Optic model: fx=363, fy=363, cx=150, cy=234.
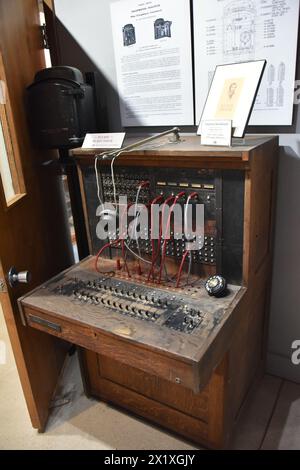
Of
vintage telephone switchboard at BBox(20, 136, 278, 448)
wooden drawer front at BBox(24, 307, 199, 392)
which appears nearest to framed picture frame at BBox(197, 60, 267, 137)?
vintage telephone switchboard at BBox(20, 136, 278, 448)

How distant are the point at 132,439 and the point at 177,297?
74cm

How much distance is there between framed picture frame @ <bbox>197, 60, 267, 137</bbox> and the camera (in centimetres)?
120

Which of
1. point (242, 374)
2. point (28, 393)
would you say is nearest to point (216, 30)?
point (242, 374)

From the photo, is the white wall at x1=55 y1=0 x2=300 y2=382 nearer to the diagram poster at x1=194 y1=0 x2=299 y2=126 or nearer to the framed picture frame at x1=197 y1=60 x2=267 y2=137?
the diagram poster at x1=194 y1=0 x2=299 y2=126

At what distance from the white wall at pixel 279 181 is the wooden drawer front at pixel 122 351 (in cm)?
83

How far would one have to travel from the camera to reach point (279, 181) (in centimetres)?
154

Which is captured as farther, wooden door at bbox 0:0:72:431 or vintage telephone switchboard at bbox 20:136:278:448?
wooden door at bbox 0:0:72:431

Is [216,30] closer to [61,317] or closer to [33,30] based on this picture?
[33,30]

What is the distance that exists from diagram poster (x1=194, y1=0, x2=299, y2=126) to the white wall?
0.37ft

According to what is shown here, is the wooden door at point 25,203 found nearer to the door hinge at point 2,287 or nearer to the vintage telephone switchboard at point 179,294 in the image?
the door hinge at point 2,287

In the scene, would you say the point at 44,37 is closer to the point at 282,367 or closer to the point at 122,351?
the point at 122,351

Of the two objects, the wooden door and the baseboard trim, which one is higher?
the wooden door

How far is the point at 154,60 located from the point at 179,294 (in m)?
1.04

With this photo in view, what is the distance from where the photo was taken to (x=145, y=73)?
1.66 m
